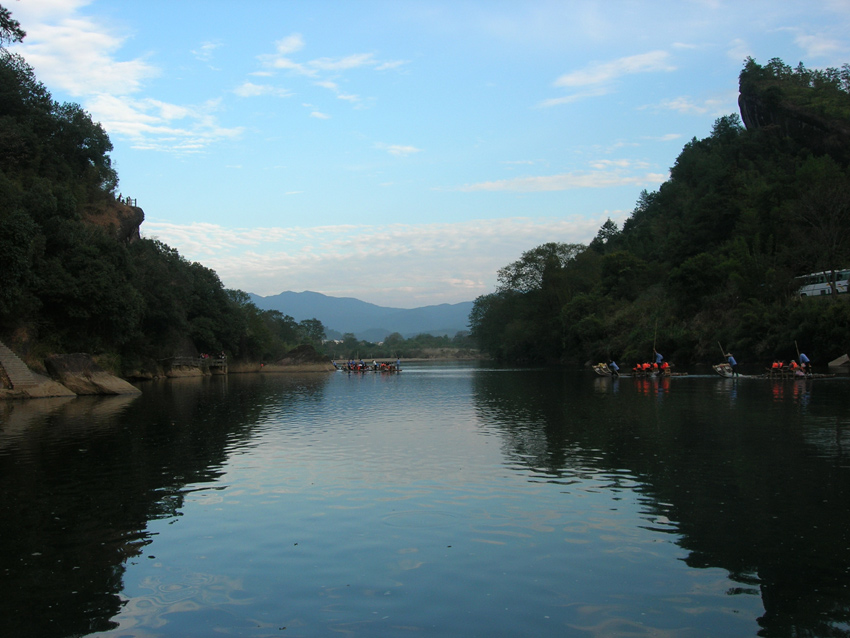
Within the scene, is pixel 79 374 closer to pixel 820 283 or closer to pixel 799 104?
pixel 820 283

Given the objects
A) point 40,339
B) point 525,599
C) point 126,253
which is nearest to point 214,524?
point 525,599

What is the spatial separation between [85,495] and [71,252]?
3641cm

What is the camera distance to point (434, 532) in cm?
1039

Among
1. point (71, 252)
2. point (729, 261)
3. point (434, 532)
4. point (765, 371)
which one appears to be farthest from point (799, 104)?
point (434, 532)

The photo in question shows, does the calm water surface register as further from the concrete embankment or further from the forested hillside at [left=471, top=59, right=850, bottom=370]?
the forested hillside at [left=471, top=59, right=850, bottom=370]

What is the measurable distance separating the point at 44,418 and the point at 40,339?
1917 cm

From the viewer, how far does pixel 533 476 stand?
14625 millimetres

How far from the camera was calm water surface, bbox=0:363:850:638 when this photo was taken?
7328mm

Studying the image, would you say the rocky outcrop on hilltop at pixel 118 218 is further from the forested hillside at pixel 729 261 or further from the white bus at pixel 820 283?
the white bus at pixel 820 283

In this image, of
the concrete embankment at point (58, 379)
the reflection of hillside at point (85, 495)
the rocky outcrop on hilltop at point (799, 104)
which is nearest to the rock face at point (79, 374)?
the concrete embankment at point (58, 379)

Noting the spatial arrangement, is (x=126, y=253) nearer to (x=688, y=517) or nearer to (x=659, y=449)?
(x=659, y=449)

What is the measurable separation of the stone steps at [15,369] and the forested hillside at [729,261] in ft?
173

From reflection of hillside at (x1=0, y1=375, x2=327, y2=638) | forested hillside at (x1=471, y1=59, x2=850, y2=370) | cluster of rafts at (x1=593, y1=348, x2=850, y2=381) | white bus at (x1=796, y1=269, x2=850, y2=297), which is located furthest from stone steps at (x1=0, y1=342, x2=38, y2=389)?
white bus at (x1=796, y1=269, x2=850, y2=297)

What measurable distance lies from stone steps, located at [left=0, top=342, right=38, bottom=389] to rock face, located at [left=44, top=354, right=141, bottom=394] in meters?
2.25
